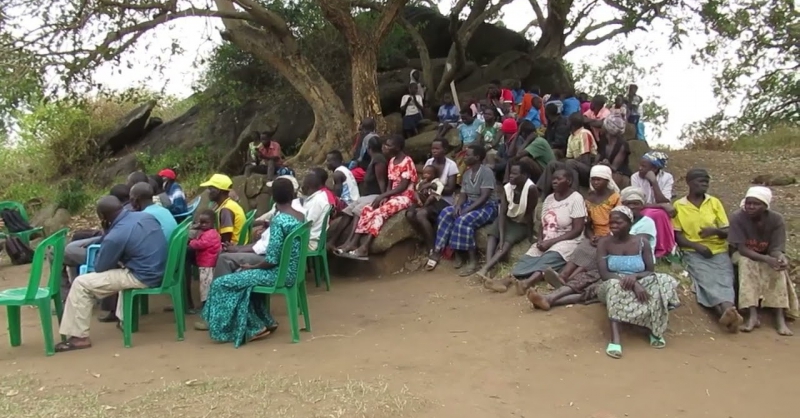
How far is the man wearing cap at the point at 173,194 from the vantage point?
764 cm

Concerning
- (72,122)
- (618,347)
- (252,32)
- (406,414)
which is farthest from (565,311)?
(72,122)

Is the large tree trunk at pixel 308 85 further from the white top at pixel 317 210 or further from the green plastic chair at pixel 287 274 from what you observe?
the green plastic chair at pixel 287 274

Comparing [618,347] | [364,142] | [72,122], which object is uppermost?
[72,122]

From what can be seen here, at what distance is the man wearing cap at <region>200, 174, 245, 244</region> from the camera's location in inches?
258

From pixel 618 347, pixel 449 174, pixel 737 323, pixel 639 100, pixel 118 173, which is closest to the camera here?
pixel 618 347

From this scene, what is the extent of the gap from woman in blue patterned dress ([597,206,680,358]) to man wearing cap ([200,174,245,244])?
10.6 feet

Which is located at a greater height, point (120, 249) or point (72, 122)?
point (72, 122)

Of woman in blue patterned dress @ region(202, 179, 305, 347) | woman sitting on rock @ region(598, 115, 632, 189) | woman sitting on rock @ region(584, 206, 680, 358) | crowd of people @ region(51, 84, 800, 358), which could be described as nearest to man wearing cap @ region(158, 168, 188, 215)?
crowd of people @ region(51, 84, 800, 358)

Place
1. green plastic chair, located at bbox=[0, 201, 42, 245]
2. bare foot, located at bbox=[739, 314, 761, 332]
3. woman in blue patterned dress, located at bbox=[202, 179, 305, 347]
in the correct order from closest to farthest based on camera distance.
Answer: woman in blue patterned dress, located at bbox=[202, 179, 305, 347] < bare foot, located at bbox=[739, 314, 761, 332] < green plastic chair, located at bbox=[0, 201, 42, 245]

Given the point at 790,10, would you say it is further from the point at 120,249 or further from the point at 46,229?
the point at 46,229

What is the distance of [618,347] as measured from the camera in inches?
203

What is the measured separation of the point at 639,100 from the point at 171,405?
10.7 m

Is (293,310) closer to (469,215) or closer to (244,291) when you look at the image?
(244,291)

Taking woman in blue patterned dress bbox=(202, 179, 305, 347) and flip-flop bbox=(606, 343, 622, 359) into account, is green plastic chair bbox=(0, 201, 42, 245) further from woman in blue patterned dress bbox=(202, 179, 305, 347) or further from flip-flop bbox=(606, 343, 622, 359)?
flip-flop bbox=(606, 343, 622, 359)
